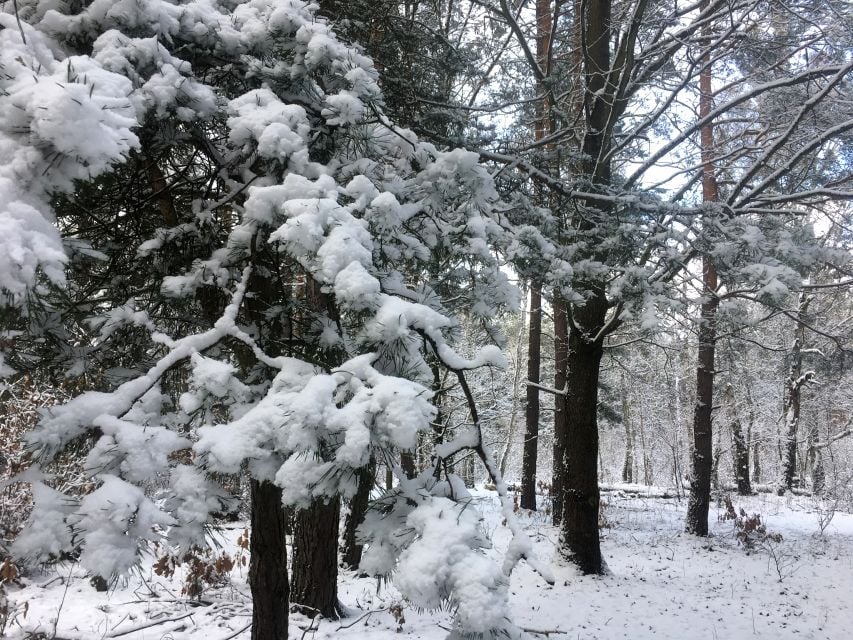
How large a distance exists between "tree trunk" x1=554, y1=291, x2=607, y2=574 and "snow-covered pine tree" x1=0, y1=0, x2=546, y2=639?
3713 millimetres

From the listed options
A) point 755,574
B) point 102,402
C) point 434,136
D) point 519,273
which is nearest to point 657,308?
point 519,273

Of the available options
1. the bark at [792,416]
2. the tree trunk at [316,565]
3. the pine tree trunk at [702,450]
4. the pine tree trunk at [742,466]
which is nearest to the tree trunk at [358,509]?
the tree trunk at [316,565]

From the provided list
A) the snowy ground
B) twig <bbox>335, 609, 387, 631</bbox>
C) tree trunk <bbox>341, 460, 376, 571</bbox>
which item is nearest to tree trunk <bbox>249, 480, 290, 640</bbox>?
tree trunk <bbox>341, 460, 376, 571</bbox>

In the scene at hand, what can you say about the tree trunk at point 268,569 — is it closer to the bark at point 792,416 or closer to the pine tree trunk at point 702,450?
the pine tree trunk at point 702,450

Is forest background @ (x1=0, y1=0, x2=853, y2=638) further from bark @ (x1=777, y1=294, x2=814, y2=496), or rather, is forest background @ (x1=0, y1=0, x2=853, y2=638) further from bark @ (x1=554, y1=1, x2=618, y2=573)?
bark @ (x1=777, y1=294, x2=814, y2=496)

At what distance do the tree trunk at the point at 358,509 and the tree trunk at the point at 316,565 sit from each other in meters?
0.25

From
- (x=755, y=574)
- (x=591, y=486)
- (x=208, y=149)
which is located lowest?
(x=755, y=574)

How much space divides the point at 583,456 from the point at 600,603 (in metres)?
1.70

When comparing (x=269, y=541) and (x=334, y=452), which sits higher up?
(x=334, y=452)

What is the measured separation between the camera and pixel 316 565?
544 centimetres

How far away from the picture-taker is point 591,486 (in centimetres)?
651

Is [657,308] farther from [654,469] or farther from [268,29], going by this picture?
[654,469]

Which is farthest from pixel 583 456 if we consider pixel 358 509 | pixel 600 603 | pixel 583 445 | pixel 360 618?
pixel 358 509

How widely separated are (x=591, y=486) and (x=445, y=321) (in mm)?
5570
